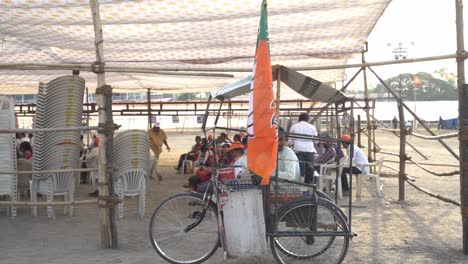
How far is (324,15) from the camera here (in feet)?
22.2

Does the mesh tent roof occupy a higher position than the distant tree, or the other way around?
the distant tree

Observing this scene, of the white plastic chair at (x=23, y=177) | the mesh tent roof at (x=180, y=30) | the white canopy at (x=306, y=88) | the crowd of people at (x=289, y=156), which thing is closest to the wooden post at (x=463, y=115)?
the crowd of people at (x=289, y=156)

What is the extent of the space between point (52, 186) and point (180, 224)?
2.62 m

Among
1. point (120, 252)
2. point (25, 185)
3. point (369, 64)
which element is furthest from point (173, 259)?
point (25, 185)

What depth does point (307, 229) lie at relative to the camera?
178 inches

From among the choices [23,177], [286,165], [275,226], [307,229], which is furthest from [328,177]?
[23,177]

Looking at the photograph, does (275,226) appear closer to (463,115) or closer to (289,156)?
(289,156)

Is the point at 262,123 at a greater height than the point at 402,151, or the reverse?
the point at 262,123

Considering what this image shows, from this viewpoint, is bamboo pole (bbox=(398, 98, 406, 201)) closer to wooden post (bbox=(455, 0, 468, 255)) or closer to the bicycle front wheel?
wooden post (bbox=(455, 0, 468, 255))

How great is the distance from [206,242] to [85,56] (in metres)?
5.35

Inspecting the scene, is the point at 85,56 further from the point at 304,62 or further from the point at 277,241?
the point at 277,241

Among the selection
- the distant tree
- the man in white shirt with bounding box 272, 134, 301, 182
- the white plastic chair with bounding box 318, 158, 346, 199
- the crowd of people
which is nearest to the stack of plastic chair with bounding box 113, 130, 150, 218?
the crowd of people

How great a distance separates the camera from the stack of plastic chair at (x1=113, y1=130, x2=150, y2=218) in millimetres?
6664

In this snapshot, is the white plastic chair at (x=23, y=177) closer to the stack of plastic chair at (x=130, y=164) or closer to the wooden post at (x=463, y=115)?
the stack of plastic chair at (x=130, y=164)
